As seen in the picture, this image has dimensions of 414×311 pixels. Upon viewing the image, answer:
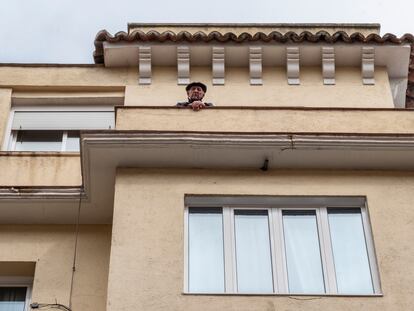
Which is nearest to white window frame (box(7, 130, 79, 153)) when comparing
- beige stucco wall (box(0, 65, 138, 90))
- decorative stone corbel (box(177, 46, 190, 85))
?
beige stucco wall (box(0, 65, 138, 90))

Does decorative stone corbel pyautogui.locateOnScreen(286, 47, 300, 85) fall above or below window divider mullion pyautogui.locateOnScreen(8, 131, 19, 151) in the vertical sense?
above

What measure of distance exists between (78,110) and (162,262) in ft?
16.2

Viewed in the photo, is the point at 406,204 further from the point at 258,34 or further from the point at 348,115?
the point at 258,34

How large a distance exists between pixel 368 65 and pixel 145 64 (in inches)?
155

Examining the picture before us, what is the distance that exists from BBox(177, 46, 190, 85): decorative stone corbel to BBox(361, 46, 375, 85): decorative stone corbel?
309 centimetres

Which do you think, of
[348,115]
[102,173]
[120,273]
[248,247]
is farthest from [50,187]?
[348,115]

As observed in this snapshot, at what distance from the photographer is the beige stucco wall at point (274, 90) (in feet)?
41.2

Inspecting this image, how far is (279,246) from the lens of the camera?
903 centimetres

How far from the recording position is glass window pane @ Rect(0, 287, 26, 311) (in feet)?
33.4

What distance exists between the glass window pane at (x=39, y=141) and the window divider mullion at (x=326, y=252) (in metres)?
4.95

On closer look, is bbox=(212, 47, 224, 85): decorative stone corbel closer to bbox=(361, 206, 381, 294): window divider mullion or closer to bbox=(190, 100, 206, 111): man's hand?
bbox=(190, 100, 206, 111): man's hand

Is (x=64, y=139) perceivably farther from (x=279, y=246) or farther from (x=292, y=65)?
(x=279, y=246)

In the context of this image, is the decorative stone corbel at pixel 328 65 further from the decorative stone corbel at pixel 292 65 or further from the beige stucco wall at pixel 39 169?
the beige stucco wall at pixel 39 169

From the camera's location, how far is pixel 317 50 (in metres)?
13.0
